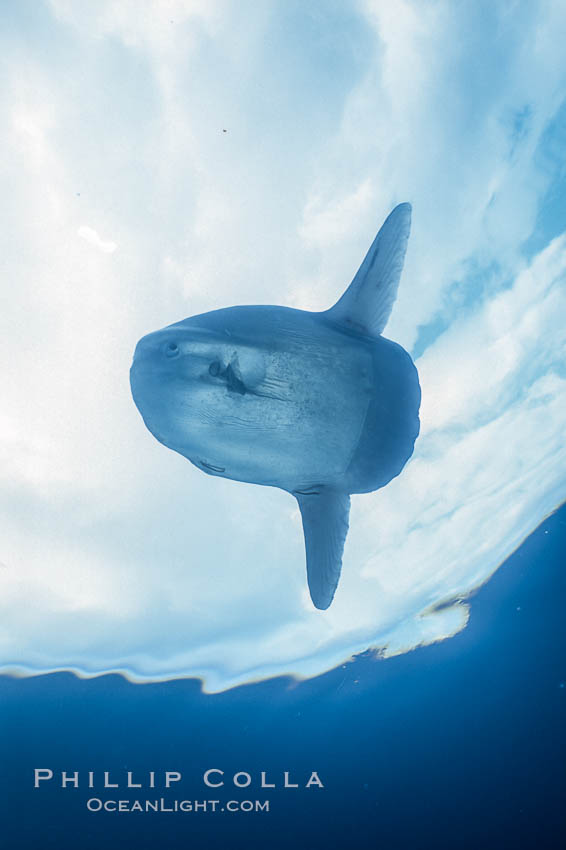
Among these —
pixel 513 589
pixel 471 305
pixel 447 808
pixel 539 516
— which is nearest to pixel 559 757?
pixel 447 808

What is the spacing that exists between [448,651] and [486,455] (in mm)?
9082

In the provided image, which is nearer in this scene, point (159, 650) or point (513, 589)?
point (159, 650)

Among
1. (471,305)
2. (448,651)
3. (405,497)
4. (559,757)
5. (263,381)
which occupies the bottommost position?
(559,757)

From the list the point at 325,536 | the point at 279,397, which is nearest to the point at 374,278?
the point at 279,397

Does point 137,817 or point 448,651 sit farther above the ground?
point 448,651

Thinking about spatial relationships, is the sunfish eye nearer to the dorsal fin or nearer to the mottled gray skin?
the mottled gray skin

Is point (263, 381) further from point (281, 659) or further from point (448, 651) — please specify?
Result: point (448, 651)

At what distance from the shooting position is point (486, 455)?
1109 centimetres

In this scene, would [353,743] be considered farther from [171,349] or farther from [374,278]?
[171,349]

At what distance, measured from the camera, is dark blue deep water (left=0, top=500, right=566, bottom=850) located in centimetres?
1547

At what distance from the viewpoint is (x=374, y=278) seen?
11.0 feet

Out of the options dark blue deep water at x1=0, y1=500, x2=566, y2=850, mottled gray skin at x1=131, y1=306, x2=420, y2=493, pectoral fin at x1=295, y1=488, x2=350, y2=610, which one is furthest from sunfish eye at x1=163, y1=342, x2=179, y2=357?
dark blue deep water at x1=0, y1=500, x2=566, y2=850

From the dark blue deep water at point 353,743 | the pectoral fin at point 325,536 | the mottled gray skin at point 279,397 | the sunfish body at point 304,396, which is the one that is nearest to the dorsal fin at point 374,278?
the sunfish body at point 304,396

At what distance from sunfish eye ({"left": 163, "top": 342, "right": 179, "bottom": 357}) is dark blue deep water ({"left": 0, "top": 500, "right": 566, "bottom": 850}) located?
1380 centimetres
